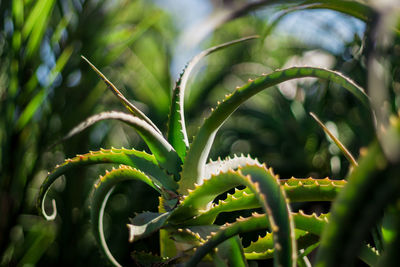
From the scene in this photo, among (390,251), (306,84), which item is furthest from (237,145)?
(390,251)

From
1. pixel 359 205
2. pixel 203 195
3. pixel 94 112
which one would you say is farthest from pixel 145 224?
pixel 94 112

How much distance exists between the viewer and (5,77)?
1.08m

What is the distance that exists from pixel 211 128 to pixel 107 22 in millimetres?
919

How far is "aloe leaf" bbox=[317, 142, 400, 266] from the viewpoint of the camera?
22 centimetres

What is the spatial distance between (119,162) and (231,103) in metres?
0.16

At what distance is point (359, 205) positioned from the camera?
0.77ft

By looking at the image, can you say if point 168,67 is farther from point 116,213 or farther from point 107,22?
point 116,213

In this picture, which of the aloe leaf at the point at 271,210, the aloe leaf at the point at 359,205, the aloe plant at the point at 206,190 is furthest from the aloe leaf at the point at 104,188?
the aloe leaf at the point at 359,205

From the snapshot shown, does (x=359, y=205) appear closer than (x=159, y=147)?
Yes

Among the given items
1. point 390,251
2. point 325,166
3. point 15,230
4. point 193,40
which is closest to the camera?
point 390,251

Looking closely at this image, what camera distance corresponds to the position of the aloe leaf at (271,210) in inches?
12.2

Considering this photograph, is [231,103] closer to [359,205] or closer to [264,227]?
[264,227]

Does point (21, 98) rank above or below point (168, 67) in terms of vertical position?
above

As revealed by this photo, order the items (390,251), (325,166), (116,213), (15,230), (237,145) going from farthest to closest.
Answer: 1. (237,145)
2. (116,213)
3. (325,166)
4. (15,230)
5. (390,251)
